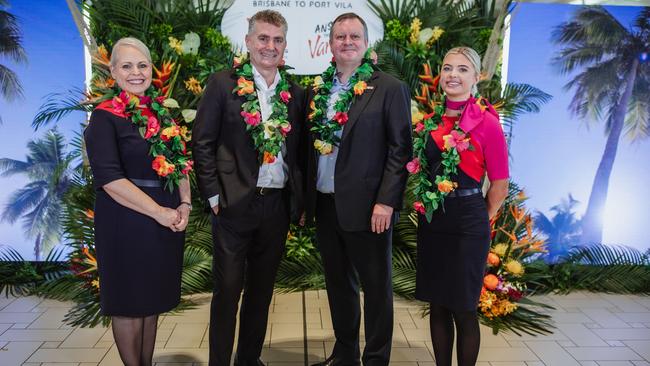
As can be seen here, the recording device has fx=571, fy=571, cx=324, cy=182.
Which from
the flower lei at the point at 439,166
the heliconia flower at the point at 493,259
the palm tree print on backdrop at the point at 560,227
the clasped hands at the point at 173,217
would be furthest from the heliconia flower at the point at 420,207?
the palm tree print on backdrop at the point at 560,227

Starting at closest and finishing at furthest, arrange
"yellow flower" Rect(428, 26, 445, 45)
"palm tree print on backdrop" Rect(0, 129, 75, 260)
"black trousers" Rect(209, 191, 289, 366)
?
"black trousers" Rect(209, 191, 289, 366) → "yellow flower" Rect(428, 26, 445, 45) → "palm tree print on backdrop" Rect(0, 129, 75, 260)

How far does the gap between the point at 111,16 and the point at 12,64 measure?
105 centimetres

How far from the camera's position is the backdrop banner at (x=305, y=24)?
4.31m

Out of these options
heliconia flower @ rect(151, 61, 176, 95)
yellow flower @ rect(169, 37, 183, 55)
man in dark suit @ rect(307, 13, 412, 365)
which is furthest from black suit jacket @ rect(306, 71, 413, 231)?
yellow flower @ rect(169, 37, 183, 55)

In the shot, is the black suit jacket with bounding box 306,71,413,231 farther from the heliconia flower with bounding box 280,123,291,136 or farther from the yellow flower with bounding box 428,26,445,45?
the yellow flower with bounding box 428,26,445,45

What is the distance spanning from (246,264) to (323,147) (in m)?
0.72

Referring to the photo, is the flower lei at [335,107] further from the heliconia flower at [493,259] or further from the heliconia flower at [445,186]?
the heliconia flower at [493,259]

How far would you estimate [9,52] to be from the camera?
458 cm

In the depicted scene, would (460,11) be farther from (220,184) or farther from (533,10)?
(220,184)

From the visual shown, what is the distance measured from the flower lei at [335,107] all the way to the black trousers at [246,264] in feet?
1.09

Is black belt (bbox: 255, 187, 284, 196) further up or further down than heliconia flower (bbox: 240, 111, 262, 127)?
further down

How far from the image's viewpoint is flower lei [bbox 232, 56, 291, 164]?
253cm

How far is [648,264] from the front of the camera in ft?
15.4

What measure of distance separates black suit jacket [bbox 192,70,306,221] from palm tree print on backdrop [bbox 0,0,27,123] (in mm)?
2821
